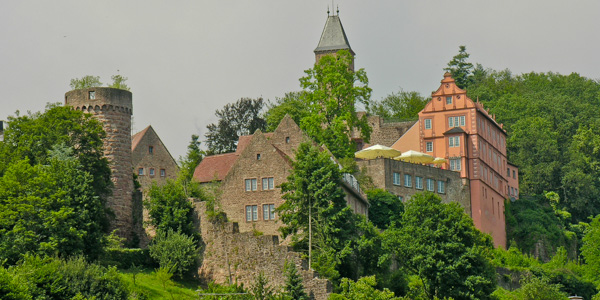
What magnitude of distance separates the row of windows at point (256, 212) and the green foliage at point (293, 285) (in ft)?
35.6

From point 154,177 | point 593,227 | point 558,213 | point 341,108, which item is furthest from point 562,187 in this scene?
point 154,177

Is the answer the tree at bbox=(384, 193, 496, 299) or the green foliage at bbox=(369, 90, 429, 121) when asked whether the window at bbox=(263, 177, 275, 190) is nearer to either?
the tree at bbox=(384, 193, 496, 299)

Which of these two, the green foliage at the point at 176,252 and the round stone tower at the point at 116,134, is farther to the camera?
the round stone tower at the point at 116,134

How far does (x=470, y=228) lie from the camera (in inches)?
2569

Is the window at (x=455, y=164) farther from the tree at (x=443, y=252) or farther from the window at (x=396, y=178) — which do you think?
the tree at (x=443, y=252)

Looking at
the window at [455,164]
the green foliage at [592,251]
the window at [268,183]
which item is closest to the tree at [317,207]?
the window at [268,183]

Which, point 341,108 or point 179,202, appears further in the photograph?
point 341,108

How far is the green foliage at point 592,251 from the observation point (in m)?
85.2

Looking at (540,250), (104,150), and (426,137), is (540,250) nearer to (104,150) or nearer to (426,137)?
(426,137)

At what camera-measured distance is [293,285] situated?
191ft

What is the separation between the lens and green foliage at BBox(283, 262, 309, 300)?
57991mm

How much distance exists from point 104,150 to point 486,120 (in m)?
36.3

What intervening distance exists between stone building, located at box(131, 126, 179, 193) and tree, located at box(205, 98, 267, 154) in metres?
7.55

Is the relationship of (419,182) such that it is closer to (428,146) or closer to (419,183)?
(419,183)
